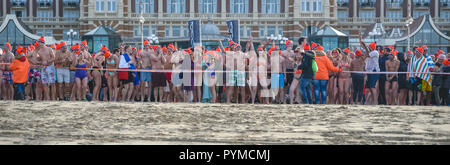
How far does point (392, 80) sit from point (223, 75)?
4583 mm

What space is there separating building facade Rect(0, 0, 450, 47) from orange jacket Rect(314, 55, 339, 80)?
43390 mm

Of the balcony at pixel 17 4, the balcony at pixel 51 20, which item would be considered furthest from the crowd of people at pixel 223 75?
the balcony at pixel 17 4

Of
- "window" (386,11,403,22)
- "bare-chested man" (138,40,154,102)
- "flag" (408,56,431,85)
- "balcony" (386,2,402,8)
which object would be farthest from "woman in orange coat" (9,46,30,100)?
"balcony" (386,2,402,8)

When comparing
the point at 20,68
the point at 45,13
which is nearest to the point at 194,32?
the point at 20,68

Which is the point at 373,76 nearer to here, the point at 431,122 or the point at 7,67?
the point at 431,122

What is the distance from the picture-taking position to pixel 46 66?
16094 millimetres

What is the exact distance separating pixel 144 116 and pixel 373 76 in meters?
6.79

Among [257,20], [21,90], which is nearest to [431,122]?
[21,90]

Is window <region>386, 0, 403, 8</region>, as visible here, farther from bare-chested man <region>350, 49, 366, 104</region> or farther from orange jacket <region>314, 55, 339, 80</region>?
orange jacket <region>314, 55, 339, 80</region>

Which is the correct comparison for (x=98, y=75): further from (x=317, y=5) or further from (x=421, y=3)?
(x=421, y=3)

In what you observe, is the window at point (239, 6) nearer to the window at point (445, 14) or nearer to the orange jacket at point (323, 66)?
the window at point (445, 14)

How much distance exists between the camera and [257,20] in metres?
63.8

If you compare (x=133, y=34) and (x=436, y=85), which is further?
(x=133, y=34)

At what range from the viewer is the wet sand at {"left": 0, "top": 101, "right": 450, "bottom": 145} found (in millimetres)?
Answer: 8398
